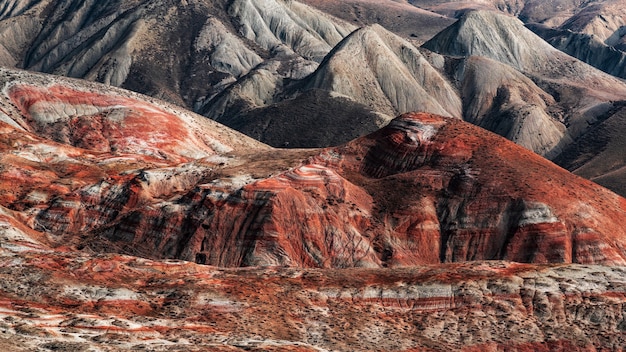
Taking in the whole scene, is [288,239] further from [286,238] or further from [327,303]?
[327,303]

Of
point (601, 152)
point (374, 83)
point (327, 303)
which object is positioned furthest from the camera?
point (374, 83)

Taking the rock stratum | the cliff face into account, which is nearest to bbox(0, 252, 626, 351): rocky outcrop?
the rock stratum

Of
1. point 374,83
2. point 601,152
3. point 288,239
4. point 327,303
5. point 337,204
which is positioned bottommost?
point 327,303

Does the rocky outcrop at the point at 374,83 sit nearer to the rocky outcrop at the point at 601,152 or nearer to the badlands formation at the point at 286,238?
the rocky outcrop at the point at 601,152

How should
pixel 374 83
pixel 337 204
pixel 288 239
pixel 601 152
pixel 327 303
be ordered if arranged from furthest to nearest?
pixel 374 83, pixel 601 152, pixel 337 204, pixel 288 239, pixel 327 303

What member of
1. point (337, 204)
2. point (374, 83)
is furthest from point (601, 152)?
point (337, 204)

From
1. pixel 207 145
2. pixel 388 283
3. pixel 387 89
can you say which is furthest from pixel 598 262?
pixel 387 89
